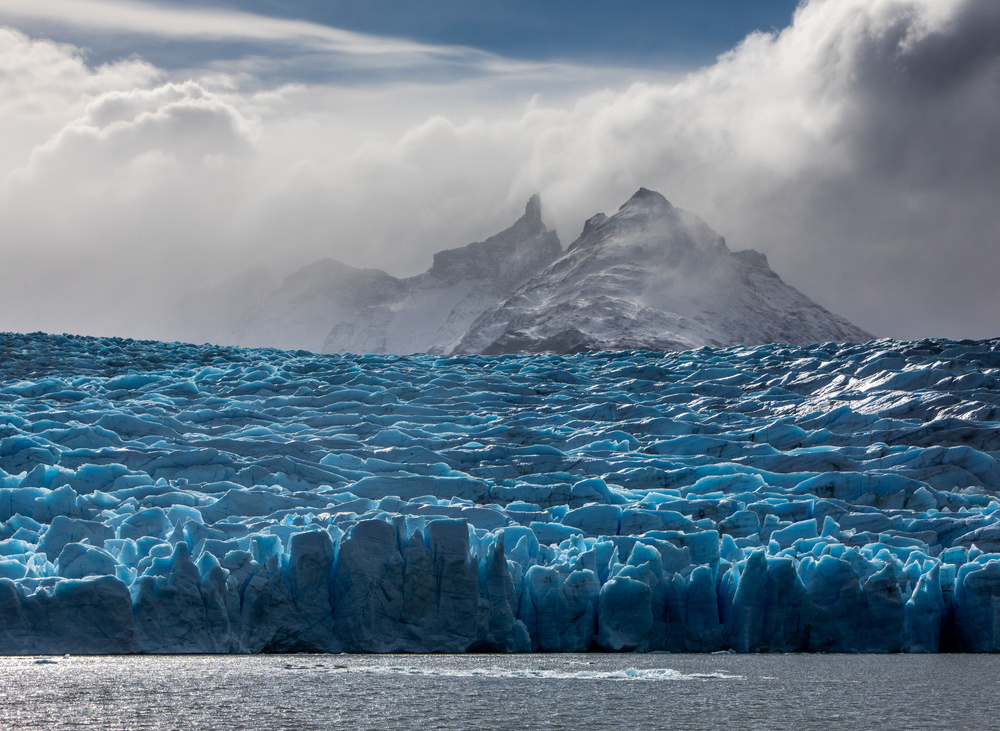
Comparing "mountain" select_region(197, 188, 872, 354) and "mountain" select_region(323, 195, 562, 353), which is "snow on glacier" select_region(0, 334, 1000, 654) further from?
"mountain" select_region(323, 195, 562, 353)

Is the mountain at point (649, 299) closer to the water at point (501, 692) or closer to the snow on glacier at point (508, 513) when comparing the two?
the snow on glacier at point (508, 513)

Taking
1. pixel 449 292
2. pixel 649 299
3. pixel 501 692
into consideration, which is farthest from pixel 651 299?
pixel 449 292

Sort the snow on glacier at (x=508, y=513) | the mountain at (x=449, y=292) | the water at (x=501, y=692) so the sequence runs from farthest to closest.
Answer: the mountain at (x=449, y=292), the snow on glacier at (x=508, y=513), the water at (x=501, y=692)

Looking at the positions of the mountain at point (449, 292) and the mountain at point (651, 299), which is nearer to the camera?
the mountain at point (651, 299)

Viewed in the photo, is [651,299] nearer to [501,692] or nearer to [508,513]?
[508,513]

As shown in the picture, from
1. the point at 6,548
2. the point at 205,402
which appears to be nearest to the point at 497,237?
the point at 205,402

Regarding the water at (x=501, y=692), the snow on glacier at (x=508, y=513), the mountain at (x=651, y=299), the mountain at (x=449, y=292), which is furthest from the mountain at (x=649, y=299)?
the water at (x=501, y=692)
